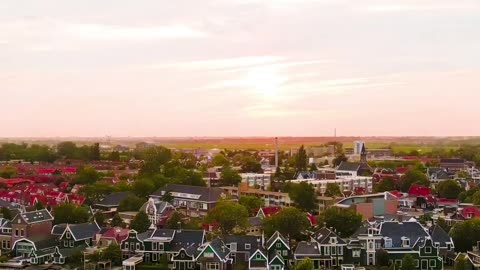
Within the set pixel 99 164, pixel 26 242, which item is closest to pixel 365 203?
pixel 26 242

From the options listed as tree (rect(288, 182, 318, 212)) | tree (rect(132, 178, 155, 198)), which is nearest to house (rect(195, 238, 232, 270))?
tree (rect(288, 182, 318, 212))

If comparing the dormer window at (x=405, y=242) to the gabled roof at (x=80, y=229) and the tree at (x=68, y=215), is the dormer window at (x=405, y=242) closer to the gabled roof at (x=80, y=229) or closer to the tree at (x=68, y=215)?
the gabled roof at (x=80, y=229)

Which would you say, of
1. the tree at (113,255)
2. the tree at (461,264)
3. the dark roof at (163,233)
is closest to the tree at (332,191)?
the dark roof at (163,233)

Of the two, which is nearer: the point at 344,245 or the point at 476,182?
the point at 344,245

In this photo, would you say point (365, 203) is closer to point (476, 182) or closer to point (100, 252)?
point (100, 252)

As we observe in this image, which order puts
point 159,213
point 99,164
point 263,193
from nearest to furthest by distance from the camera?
point 159,213 → point 263,193 → point 99,164

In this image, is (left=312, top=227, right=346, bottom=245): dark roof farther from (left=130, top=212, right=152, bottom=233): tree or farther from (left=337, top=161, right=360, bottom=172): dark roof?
(left=337, top=161, right=360, bottom=172): dark roof

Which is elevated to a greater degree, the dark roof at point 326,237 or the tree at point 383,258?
the dark roof at point 326,237

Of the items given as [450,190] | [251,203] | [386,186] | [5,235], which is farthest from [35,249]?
[450,190]
